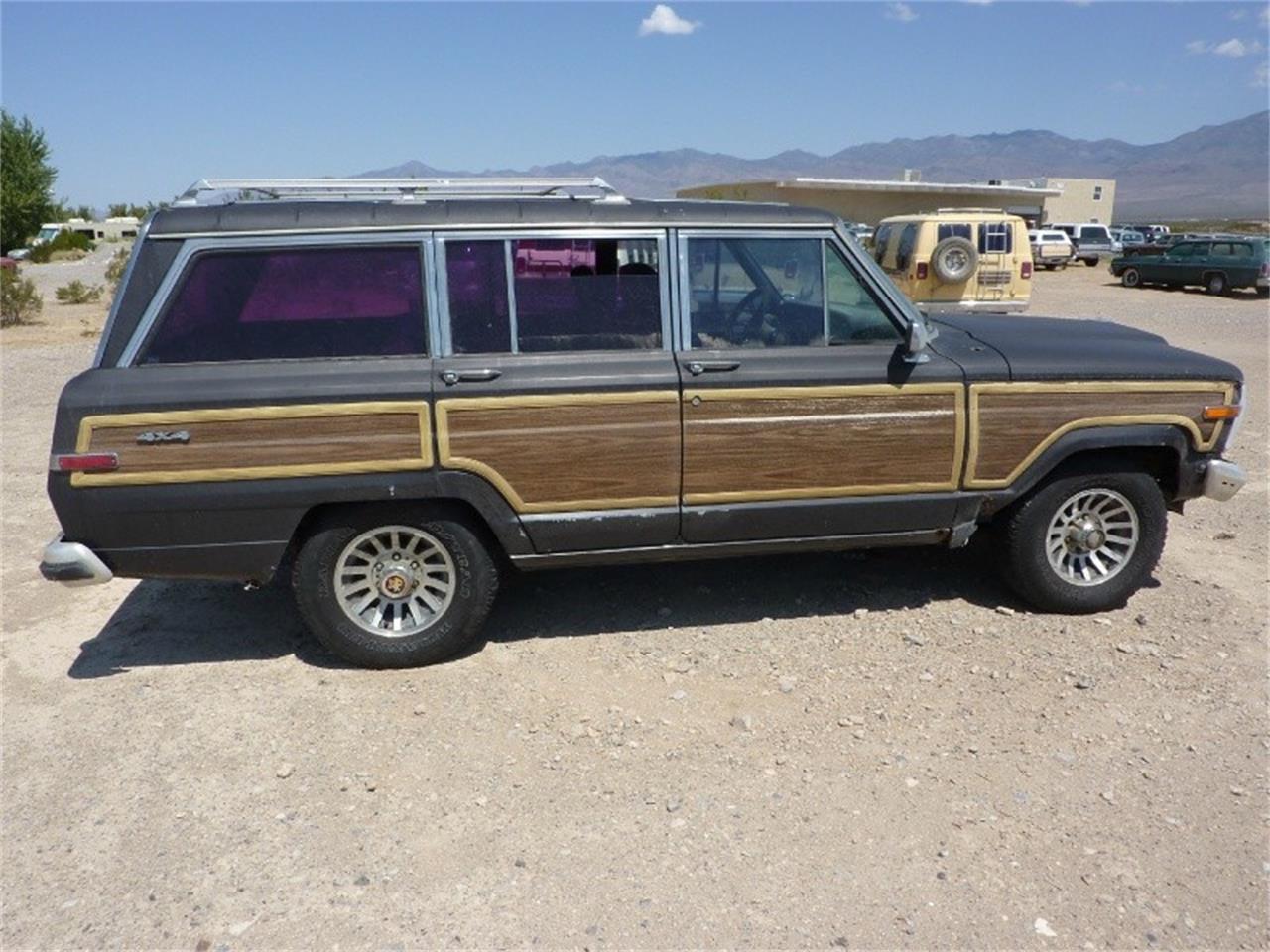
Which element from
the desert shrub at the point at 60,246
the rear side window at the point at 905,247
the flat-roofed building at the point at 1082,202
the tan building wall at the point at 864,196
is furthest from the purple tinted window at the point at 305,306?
the flat-roofed building at the point at 1082,202

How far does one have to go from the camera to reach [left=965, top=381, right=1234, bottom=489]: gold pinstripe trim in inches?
175

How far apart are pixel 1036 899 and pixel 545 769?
5.60 feet

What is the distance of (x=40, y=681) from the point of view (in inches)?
171

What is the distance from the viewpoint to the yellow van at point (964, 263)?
1620 cm

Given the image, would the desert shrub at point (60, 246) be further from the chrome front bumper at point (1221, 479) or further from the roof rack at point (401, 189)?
the chrome front bumper at point (1221, 479)

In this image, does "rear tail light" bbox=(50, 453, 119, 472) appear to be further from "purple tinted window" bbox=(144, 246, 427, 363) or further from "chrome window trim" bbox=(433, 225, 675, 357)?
"chrome window trim" bbox=(433, 225, 675, 357)

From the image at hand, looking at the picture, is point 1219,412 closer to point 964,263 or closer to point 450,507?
point 450,507

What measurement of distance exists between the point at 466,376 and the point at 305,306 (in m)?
0.78

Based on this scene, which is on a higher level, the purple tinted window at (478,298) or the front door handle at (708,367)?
the purple tinted window at (478,298)

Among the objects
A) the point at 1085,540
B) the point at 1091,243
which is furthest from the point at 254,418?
the point at 1091,243

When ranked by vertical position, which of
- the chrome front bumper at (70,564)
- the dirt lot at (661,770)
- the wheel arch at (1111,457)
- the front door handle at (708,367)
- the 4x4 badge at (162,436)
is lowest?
the dirt lot at (661,770)

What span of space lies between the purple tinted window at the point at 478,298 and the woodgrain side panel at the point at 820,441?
34.5 inches

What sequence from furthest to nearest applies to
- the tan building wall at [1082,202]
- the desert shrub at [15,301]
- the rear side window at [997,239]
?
the tan building wall at [1082,202] < the desert shrub at [15,301] < the rear side window at [997,239]

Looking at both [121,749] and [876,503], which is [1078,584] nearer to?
[876,503]
